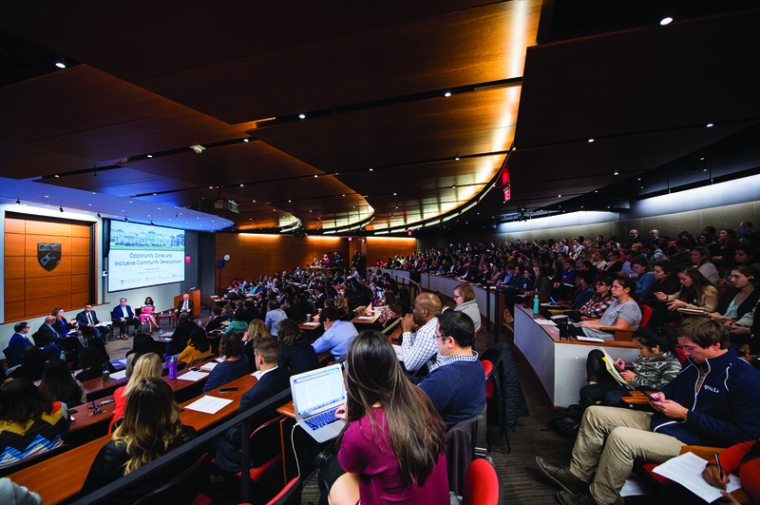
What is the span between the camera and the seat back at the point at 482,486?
4.00 feet

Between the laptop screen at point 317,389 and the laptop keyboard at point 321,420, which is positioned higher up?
the laptop screen at point 317,389

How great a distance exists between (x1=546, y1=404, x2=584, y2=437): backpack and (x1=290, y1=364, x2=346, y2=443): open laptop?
7.62ft

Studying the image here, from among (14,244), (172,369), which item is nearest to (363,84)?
(172,369)

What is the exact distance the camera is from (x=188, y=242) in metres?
18.4

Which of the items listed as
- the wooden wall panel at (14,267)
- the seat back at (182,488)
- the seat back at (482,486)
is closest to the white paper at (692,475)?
the seat back at (482,486)

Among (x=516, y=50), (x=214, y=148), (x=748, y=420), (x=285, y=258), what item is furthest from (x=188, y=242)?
(x=748, y=420)

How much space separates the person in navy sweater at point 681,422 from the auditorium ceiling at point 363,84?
83.1 inches

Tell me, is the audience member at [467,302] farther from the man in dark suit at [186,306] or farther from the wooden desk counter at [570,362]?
the man in dark suit at [186,306]

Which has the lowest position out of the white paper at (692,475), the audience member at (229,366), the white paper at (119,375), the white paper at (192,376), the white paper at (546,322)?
the white paper at (119,375)

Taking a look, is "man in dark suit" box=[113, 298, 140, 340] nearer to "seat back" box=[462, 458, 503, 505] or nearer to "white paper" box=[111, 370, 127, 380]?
"white paper" box=[111, 370, 127, 380]

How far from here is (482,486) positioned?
50.6 inches

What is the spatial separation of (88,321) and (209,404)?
10.3 meters

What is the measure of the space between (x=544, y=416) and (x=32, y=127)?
674cm

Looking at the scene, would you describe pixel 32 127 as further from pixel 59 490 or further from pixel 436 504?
pixel 436 504
